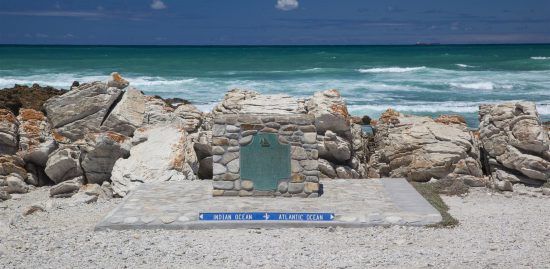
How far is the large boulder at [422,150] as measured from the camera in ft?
51.4

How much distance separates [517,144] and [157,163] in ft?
24.6

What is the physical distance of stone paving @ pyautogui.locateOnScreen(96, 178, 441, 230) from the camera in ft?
38.1

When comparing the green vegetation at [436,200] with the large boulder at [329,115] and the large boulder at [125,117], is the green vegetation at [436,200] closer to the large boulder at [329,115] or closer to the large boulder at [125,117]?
the large boulder at [329,115]

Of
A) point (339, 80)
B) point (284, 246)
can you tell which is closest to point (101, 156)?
point (284, 246)

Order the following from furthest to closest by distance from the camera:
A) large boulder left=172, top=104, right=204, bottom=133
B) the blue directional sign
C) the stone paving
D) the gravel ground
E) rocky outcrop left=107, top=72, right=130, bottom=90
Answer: rocky outcrop left=107, top=72, right=130, bottom=90
large boulder left=172, top=104, right=204, bottom=133
the blue directional sign
the stone paving
the gravel ground

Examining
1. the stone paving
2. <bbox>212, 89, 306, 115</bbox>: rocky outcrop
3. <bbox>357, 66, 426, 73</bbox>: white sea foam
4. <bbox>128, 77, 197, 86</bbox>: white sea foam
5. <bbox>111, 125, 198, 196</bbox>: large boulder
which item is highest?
<bbox>212, 89, 306, 115</bbox>: rocky outcrop

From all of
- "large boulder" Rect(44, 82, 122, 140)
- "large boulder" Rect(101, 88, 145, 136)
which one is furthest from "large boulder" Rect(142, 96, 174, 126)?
"large boulder" Rect(44, 82, 122, 140)

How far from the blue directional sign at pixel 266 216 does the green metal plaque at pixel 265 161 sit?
52.3 inches

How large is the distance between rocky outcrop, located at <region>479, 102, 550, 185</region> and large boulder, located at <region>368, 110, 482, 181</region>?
0.43 meters

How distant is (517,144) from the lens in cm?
1555

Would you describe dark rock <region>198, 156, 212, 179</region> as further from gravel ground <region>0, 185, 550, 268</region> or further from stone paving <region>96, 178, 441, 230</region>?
gravel ground <region>0, 185, 550, 268</region>

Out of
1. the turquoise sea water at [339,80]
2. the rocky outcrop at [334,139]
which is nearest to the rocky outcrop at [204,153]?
the rocky outcrop at [334,139]

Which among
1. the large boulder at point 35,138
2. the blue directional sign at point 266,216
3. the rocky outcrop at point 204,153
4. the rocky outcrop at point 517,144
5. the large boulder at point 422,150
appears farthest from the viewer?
the large boulder at point 35,138

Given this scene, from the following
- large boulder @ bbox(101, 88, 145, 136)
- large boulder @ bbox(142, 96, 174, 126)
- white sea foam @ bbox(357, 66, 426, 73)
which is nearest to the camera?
large boulder @ bbox(142, 96, 174, 126)
